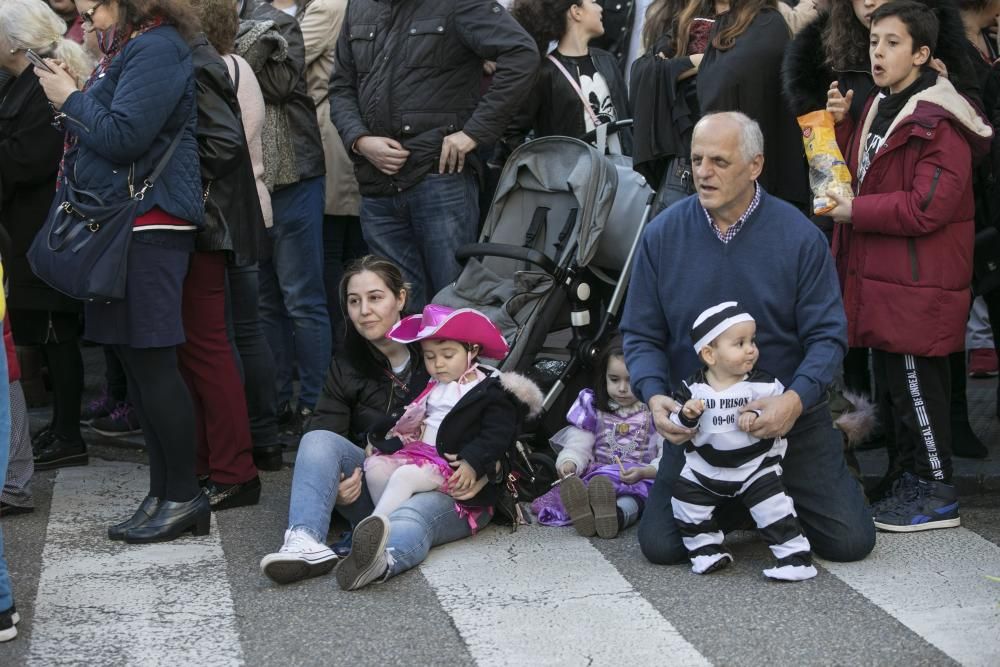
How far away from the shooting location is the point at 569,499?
5895mm

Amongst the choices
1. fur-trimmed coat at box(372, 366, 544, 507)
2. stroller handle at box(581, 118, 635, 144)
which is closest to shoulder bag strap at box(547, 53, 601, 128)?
stroller handle at box(581, 118, 635, 144)

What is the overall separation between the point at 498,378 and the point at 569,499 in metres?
0.57

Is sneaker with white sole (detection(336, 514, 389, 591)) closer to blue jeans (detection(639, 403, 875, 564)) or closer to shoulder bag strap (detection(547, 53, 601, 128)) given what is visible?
blue jeans (detection(639, 403, 875, 564))

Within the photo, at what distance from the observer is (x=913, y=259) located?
5895 millimetres

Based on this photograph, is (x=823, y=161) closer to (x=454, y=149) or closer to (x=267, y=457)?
(x=454, y=149)

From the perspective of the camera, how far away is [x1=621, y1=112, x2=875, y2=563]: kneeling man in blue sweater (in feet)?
17.7

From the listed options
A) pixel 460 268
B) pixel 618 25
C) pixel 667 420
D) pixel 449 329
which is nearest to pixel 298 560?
pixel 449 329

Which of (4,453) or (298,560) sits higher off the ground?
(4,453)

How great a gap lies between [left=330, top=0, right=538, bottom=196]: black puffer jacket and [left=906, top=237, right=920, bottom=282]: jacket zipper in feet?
7.25

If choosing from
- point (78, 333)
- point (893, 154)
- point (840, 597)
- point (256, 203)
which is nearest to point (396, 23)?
point (256, 203)

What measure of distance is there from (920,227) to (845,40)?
110 centimetres

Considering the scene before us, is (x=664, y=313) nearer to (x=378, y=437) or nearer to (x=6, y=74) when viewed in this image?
(x=378, y=437)

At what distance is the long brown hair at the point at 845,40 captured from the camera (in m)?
6.45

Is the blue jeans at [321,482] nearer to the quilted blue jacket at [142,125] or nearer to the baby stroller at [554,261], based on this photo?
the baby stroller at [554,261]
